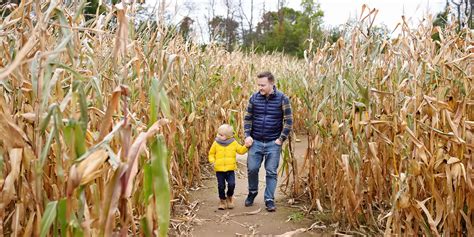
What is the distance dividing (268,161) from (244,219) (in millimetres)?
594

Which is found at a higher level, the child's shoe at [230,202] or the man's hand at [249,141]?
the man's hand at [249,141]

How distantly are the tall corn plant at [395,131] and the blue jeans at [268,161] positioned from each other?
0.32 meters

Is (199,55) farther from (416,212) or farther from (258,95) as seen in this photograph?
(416,212)

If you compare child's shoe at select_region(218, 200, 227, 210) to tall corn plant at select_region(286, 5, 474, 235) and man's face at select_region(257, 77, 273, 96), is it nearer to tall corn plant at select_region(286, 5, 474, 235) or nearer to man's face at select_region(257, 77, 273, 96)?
tall corn plant at select_region(286, 5, 474, 235)

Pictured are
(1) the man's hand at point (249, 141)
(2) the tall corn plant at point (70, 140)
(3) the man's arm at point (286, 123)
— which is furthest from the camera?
(1) the man's hand at point (249, 141)

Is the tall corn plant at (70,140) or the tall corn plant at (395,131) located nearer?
the tall corn plant at (70,140)

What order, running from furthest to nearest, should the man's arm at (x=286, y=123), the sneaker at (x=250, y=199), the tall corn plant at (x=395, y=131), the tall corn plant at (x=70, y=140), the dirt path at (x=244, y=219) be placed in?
the sneaker at (x=250, y=199) → the man's arm at (x=286, y=123) → the dirt path at (x=244, y=219) → the tall corn plant at (x=395, y=131) → the tall corn plant at (x=70, y=140)

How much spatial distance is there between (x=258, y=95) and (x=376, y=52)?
1254 mm

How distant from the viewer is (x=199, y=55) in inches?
225

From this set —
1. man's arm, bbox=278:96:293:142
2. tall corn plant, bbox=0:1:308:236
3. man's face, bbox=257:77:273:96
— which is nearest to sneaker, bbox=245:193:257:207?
man's arm, bbox=278:96:293:142

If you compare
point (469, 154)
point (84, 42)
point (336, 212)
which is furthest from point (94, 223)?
point (336, 212)

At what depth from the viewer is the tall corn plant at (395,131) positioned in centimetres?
271

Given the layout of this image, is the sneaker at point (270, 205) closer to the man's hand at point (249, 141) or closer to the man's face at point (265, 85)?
the man's hand at point (249, 141)

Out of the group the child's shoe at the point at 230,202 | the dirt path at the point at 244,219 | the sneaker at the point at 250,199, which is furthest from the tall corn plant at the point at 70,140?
the sneaker at the point at 250,199
